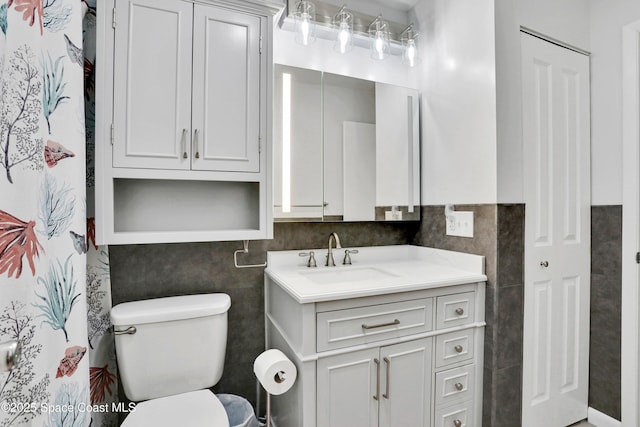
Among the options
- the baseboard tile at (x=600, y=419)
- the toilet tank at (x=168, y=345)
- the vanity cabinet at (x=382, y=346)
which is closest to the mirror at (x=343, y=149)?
the vanity cabinet at (x=382, y=346)

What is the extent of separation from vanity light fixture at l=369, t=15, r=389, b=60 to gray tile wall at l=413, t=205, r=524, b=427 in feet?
3.69

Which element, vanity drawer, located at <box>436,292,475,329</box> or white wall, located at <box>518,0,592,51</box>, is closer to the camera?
vanity drawer, located at <box>436,292,475,329</box>

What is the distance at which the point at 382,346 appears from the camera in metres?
1.30

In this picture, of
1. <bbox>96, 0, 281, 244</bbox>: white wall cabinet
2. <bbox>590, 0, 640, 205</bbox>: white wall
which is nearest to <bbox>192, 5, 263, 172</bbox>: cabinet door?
<bbox>96, 0, 281, 244</bbox>: white wall cabinet

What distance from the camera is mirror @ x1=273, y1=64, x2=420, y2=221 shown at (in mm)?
1695

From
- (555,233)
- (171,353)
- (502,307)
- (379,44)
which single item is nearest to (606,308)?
(555,233)

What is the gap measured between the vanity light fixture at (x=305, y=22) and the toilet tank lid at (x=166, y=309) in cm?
147

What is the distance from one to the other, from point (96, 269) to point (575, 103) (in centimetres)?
256

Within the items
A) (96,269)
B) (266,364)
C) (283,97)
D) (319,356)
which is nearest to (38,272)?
(96,269)

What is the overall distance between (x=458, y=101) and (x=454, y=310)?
1.10m

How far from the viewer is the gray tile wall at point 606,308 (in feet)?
5.42

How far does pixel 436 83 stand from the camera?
1.83 meters

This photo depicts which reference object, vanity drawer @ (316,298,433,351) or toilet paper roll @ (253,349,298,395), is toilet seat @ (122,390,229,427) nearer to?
toilet paper roll @ (253,349,298,395)

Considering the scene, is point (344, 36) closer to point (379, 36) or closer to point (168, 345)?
point (379, 36)
